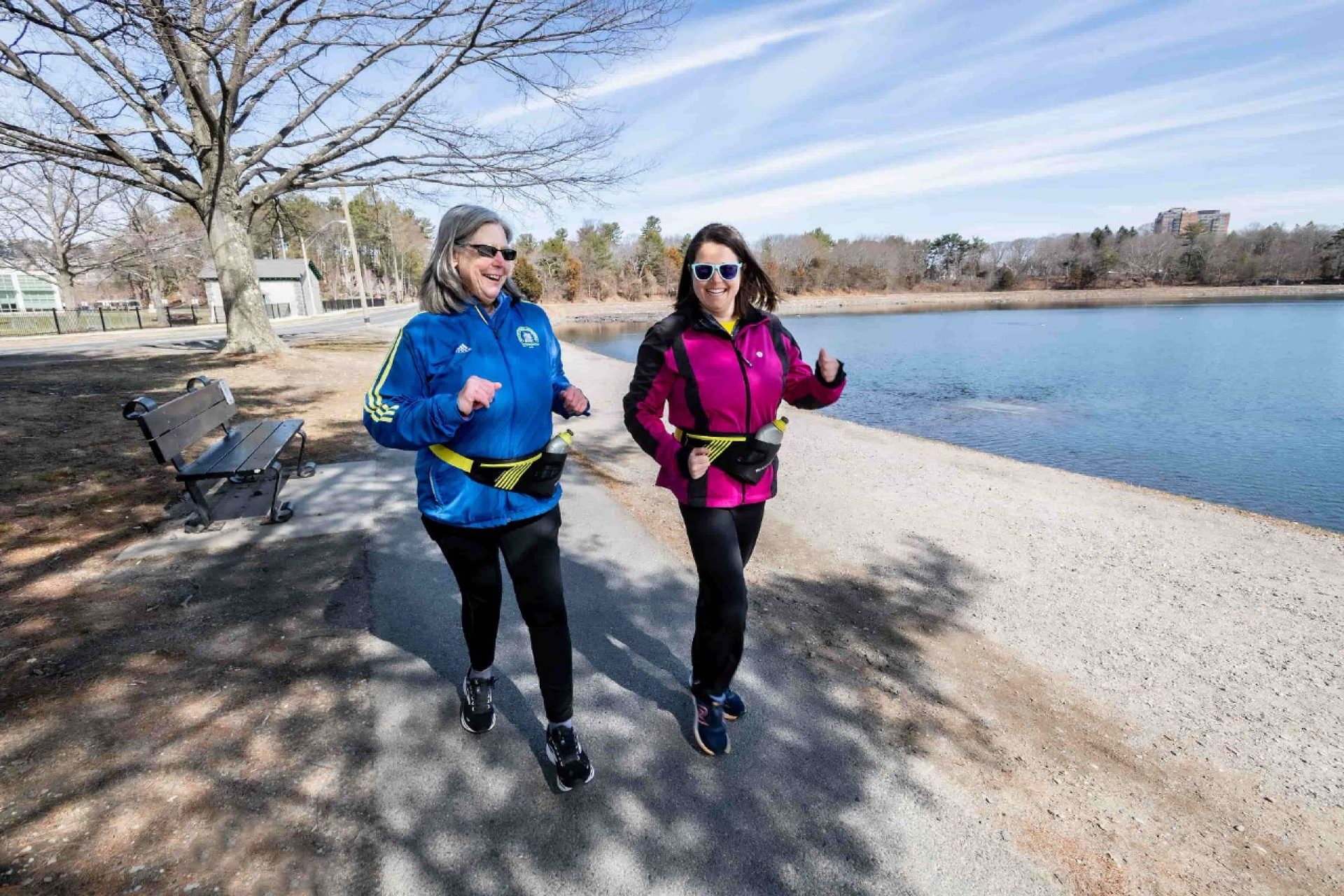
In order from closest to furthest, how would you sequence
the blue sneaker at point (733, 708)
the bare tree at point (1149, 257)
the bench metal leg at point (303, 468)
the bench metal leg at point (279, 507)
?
1. the blue sneaker at point (733, 708)
2. the bench metal leg at point (279, 507)
3. the bench metal leg at point (303, 468)
4. the bare tree at point (1149, 257)

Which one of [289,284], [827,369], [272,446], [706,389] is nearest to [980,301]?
[289,284]

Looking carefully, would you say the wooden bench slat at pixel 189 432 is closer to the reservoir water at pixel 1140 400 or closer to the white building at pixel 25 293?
the reservoir water at pixel 1140 400

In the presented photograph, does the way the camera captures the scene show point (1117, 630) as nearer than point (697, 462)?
No

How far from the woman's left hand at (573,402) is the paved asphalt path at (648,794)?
1.38 m

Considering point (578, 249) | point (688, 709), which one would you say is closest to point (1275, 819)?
point (688, 709)

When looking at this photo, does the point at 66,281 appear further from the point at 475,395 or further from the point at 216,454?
the point at 475,395

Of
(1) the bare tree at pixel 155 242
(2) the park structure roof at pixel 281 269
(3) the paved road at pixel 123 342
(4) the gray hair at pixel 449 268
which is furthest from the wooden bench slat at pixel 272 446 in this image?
(2) the park structure roof at pixel 281 269

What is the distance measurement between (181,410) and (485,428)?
13.1 feet

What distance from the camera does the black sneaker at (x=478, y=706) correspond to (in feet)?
8.66

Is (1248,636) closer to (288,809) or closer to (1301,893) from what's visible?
(1301,893)

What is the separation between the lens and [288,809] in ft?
7.23

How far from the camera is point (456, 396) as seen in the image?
207cm

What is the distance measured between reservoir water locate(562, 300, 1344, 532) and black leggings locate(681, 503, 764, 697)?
31.5 ft

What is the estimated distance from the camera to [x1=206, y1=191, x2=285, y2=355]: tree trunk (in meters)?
13.2
